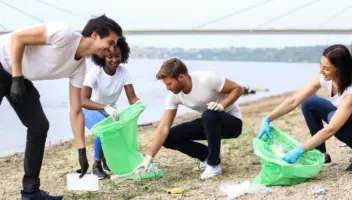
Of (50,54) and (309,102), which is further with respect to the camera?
(309,102)

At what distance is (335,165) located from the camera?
3.71 m

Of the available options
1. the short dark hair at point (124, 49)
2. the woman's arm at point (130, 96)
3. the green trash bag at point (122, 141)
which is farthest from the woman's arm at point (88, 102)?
the short dark hair at point (124, 49)

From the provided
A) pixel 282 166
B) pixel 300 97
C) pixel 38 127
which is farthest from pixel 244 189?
pixel 38 127

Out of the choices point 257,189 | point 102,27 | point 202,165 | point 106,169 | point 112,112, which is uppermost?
point 102,27

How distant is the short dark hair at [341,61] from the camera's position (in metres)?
3.13

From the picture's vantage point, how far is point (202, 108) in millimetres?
3773

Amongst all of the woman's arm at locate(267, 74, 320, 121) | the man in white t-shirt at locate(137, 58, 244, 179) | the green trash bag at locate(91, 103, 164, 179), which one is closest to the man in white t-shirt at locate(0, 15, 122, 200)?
the green trash bag at locate(91, 103, 164, 179)

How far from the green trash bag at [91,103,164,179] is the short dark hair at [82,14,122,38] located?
87cm

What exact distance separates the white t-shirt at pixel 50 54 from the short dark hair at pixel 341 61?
149cm

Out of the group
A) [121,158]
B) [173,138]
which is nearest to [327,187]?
[173,138]

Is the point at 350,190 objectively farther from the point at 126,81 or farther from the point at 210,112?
the point at 126,81

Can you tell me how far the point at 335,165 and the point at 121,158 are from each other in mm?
1531

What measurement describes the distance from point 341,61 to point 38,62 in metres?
1.77

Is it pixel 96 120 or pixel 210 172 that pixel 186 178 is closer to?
→ pixel 210 172
